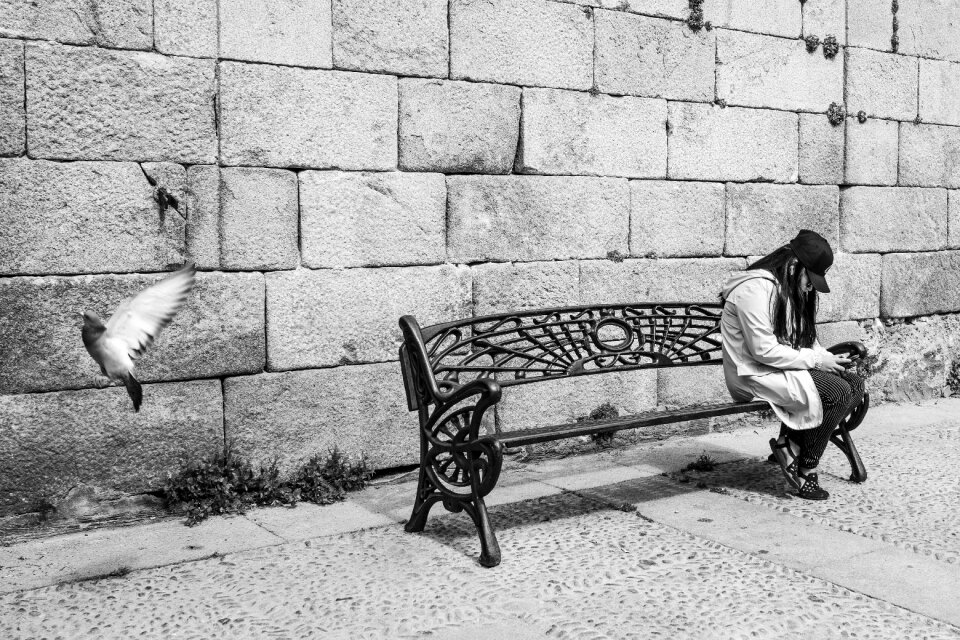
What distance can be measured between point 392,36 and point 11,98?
1.93m

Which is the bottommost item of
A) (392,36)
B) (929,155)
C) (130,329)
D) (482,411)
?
(482,411)

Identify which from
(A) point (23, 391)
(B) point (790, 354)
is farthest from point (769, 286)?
(A) point (23, 391)

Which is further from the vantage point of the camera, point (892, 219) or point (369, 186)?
point (892, 219)

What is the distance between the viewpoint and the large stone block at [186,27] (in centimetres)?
460

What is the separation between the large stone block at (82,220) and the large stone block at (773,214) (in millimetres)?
3729

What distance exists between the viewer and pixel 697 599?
353 cm

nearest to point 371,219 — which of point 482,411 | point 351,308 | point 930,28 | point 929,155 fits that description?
point 351,308

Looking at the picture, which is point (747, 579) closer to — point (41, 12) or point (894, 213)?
point (41, 12)

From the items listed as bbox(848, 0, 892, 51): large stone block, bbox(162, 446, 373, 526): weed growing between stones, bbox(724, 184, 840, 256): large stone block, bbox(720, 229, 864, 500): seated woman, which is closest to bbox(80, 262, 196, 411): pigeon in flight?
bbox(162, 446, 373, 526): weed growing between stones

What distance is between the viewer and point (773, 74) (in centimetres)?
670

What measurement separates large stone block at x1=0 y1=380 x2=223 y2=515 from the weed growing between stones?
0.09m

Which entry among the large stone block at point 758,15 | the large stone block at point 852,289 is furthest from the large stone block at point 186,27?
the large stone block at point 852,289

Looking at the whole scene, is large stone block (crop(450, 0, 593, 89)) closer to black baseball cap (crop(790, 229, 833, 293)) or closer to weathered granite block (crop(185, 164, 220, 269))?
weathered granite block (crop(185, 164, 220, 269))

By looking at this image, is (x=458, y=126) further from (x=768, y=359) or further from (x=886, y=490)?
(x=886, y=490)
